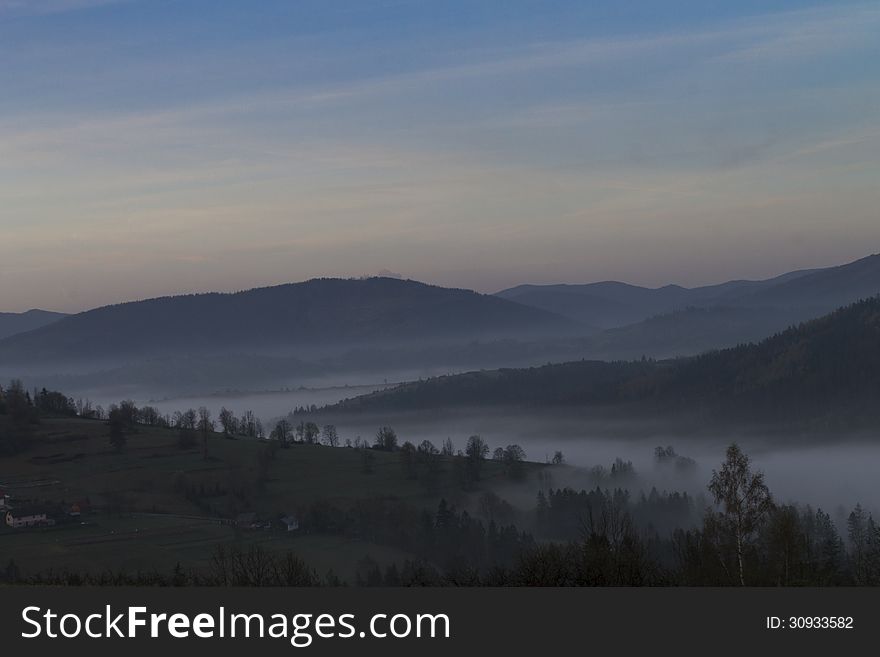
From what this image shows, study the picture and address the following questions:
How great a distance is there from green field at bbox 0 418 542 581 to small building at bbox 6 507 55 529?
1.73 metres

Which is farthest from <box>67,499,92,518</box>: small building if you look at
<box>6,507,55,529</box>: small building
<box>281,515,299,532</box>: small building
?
<box>281,515,299,532</box>: small building

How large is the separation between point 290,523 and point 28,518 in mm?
38980

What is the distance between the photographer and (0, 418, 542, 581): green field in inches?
4572

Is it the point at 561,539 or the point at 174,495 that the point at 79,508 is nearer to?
the point at 174,495

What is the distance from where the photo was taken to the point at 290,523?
144000mm

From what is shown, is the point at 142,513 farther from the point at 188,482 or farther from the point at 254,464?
the point at 254,464

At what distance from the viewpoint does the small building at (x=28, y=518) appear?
12988 centimetres

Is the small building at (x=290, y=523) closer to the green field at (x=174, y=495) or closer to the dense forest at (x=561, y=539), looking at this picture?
the dense forest at (x=561, y=539)

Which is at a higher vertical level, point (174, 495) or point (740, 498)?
point (740, 498)

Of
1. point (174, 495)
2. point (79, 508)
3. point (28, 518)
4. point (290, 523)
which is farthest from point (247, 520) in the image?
point (28, 518)

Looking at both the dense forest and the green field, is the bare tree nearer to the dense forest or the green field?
the dense forest

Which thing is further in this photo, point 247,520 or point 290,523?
point 247,520

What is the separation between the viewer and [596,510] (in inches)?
6545

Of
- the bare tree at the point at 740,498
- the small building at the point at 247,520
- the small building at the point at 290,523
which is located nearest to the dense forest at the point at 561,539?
the bare tree at the point at 740,498
